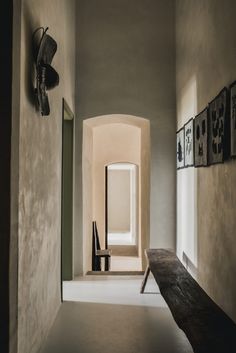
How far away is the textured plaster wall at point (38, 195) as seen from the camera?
2.46 metres

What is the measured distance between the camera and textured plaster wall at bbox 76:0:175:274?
18.1 ft

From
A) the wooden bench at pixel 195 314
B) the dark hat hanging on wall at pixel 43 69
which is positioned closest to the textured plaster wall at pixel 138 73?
the wooden bench at pixel 195 314

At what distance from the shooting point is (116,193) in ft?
51.1

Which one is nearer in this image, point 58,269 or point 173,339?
point 173,339

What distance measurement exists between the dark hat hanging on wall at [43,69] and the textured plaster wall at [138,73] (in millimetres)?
2511

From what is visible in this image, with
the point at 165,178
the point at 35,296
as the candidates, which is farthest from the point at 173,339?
the point at 165,178

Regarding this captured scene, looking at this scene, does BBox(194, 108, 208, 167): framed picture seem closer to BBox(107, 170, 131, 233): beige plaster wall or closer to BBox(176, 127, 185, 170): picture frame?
BBox(176, 127, 185, 170): picture frame

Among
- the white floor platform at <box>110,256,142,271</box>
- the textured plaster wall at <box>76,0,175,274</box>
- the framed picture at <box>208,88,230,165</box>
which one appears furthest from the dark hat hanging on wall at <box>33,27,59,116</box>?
the white floor platform at <box>110,256,142,271</box>

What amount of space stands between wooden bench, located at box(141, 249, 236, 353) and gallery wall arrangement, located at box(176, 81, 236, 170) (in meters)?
1.04

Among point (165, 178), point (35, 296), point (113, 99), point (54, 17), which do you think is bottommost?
point (35, 296)

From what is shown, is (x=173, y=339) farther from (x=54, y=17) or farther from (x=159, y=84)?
(x=159, y=84)

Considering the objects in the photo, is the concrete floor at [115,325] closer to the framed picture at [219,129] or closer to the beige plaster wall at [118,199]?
the framed picture at [219,129]

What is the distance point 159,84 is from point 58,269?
3.05 metres

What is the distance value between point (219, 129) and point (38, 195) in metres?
1.51
